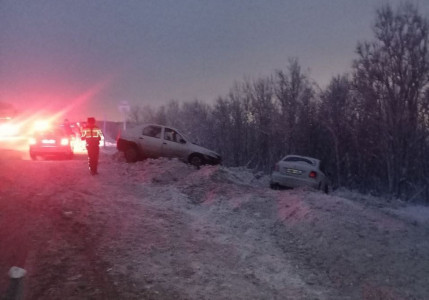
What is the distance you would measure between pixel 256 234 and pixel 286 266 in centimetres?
174

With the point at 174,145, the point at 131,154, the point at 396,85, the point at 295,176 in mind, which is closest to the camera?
the point at 295,176

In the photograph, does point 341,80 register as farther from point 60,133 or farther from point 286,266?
point 286,266

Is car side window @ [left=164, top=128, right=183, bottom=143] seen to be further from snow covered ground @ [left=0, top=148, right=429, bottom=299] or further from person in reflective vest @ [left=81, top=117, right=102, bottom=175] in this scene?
snow covered ground @ [left=0, top=148, right=429, bottom=299]

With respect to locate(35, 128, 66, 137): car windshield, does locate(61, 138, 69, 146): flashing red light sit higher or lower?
lower

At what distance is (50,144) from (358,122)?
88.0 ft

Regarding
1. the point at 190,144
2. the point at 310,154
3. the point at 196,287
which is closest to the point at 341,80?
the point at 310,154

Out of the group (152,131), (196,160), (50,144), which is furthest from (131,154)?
(50,144)

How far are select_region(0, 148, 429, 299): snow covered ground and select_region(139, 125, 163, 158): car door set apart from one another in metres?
7.53

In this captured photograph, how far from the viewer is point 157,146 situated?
65.5 ft

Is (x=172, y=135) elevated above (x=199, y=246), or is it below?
above

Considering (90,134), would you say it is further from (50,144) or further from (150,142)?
(50,144)

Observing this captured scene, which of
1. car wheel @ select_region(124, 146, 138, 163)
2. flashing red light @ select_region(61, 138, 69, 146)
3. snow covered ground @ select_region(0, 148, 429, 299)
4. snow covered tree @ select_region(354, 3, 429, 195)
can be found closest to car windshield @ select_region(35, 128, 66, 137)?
flashing red light @ select_region(61, 138, 69, 146)

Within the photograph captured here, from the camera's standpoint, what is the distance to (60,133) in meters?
22.5

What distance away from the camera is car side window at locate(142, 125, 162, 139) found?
65.8ft
